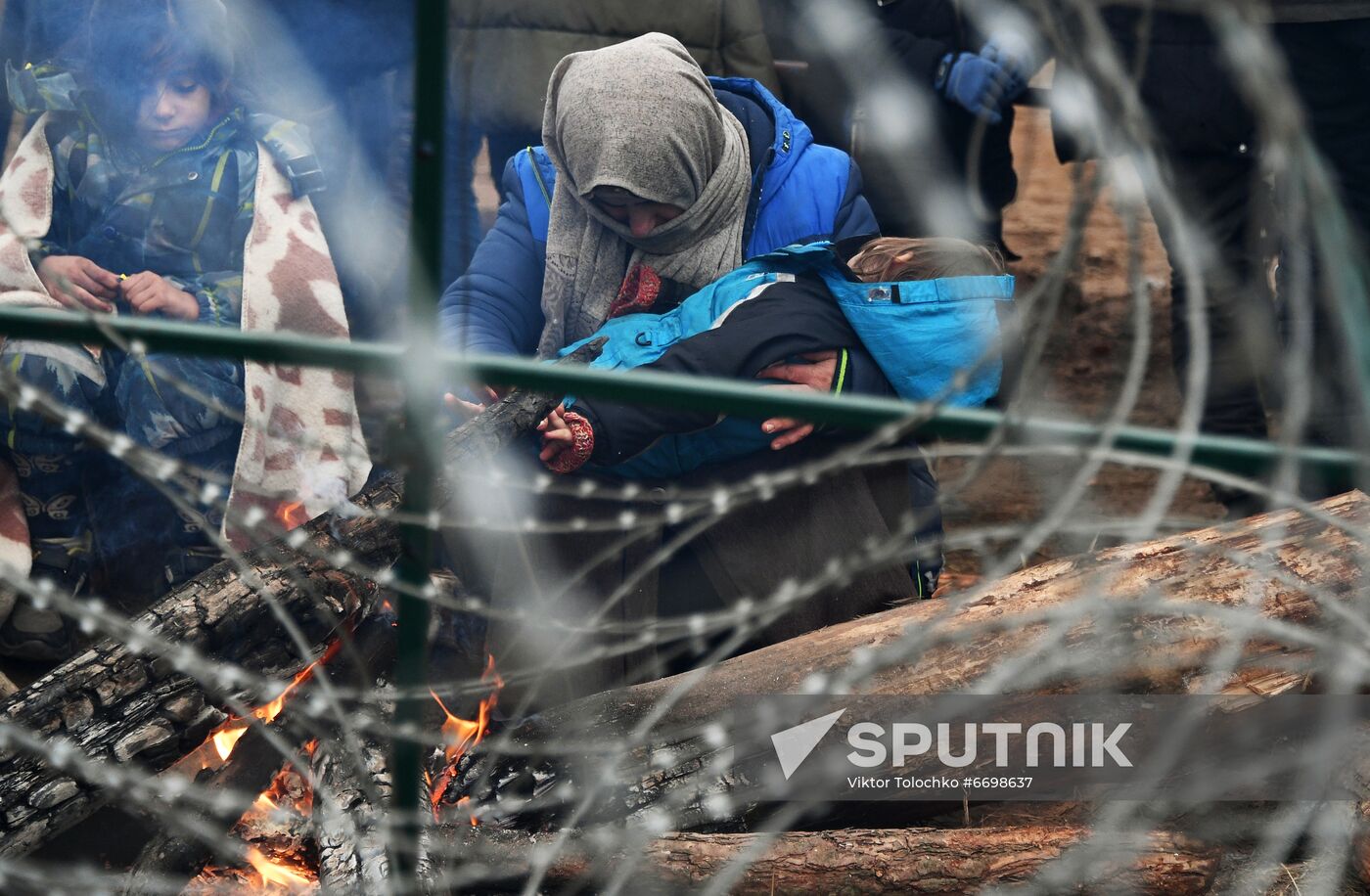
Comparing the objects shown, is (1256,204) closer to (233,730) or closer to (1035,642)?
(1035,642)

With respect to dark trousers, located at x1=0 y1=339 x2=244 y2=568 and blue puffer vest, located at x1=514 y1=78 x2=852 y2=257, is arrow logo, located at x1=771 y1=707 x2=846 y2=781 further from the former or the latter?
dark trousers, located at x1=0 y1=339 x2=244 y2=568

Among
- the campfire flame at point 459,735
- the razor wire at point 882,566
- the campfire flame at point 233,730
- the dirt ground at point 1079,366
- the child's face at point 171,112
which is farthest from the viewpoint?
the dirt ground at point 1079,366

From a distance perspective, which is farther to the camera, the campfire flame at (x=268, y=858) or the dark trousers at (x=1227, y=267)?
the dark trousers at (x=1227, y=267)

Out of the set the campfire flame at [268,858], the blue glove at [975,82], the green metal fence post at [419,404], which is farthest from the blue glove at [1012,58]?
the green metal fence post at [419,404]

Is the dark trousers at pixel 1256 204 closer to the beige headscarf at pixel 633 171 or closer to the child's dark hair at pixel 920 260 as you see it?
the child's dark hair at pixel 920 260

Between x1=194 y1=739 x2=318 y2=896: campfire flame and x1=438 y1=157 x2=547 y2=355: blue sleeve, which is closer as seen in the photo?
x1=194 y1=739 x2=318 y2=896: campfire flame

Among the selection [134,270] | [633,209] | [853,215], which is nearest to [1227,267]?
[853,215]

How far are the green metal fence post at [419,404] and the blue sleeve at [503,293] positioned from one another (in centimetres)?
173

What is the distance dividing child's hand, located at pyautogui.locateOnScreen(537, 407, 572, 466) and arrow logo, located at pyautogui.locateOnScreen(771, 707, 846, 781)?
78cm

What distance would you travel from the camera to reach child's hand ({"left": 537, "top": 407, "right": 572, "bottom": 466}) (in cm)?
289

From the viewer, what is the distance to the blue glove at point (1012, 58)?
12.2ft

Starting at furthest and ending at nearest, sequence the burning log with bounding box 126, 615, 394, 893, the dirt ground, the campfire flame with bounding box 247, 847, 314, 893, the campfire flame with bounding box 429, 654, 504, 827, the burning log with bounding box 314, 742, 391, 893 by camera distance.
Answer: the dirt ground → the campfire flame with bounding box 429, 654, 504, 827 → the burning log with bounding box 126, 615, 394, 893 → the campfire flame with bounding box 247, 847, 314, 893 → the burning log with bounding box 314, 742, 391, 893

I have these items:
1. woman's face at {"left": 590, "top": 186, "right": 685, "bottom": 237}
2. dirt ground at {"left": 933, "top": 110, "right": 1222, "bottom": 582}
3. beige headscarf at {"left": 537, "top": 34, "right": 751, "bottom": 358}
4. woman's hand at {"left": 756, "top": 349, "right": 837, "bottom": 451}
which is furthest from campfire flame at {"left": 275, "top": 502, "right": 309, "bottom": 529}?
dirt ground at {"left": 933, "top": 110, "right": 1222, "bottom": 582}

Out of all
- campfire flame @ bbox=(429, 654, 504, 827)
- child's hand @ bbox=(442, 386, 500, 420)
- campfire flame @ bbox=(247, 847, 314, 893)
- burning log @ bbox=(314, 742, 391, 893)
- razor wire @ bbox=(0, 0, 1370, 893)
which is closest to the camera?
razor wire @ bbox=(0, 0, 1370, 893)
